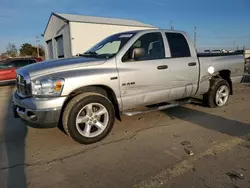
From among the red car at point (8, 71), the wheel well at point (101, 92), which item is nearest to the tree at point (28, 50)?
the red car at point (8, 71)

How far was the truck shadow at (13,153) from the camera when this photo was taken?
259cm

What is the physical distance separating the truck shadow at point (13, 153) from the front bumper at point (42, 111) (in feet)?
1.78

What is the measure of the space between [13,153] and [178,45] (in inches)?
154

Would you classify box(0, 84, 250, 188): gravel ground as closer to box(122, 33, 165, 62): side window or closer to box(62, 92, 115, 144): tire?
box(62, 92, 115, 144): tire

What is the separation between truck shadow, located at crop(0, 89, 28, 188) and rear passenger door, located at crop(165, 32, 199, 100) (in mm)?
3120

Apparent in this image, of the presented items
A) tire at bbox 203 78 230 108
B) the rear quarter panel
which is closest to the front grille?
the rear quarter panel

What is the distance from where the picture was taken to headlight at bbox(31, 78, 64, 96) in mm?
3225

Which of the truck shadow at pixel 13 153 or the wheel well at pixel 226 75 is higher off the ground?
the wheel well at pixel 226 75

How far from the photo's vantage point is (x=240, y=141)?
352 centimetres

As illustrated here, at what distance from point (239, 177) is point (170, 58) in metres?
2.68

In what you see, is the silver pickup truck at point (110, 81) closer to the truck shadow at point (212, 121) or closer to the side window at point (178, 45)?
the side window at point (178, 45)

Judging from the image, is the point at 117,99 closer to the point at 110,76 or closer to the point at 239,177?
the point at 110,76

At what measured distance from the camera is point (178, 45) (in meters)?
4.75

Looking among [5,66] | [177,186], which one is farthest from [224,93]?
[5,66]
